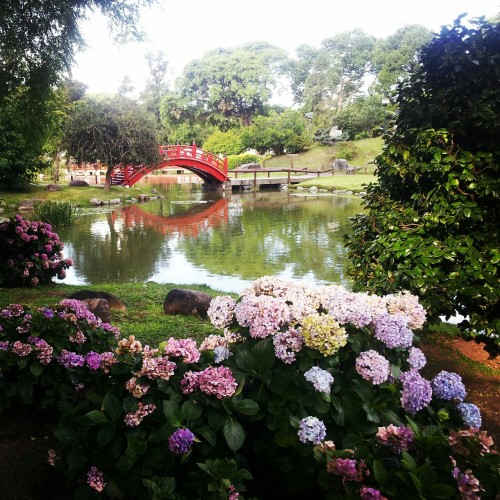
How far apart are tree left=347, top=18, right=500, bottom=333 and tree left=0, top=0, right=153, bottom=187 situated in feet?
10.6

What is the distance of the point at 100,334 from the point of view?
2555 millimetres

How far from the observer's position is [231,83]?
41281mm

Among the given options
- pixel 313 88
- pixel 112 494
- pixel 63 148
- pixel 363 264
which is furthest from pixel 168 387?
pixel 313 88

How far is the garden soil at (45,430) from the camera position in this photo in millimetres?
1883

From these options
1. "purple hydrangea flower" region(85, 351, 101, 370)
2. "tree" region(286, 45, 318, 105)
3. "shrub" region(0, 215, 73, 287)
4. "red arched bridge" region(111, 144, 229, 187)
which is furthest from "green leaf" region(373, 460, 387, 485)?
"tree" region(286, 45, 318, 105)

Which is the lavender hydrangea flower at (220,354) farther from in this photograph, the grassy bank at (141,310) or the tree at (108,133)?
the tree at (108,133)

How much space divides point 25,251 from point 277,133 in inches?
1280

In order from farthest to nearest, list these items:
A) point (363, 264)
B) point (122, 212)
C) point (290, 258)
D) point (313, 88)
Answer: point (313, 88)
point (122, 212)
point (290, 258)
point (363, 264)

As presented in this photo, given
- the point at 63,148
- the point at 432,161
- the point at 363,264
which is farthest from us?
the point at 63,148

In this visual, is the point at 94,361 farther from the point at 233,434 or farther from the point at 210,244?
the point at 210,244

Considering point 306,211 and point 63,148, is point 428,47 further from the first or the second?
point 63,148

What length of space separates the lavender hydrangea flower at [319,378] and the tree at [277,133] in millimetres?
36210

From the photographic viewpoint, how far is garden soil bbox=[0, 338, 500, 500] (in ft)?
6.18

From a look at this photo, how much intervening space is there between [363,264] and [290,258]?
5.87 m
